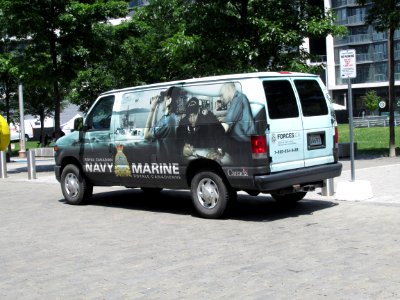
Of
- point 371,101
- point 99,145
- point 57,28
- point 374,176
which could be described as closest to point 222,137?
point 99,145

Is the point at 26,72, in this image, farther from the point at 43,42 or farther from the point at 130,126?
the point at 130,126

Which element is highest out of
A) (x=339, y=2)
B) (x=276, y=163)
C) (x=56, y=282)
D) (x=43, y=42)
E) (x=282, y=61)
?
(x=339, y=2)

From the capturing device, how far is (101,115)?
11.4 meters

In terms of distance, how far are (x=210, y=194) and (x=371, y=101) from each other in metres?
66.5

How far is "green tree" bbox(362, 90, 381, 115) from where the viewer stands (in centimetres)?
7244

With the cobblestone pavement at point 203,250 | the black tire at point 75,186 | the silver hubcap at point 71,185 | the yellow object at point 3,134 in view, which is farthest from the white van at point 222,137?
the yellow object at point 3,134

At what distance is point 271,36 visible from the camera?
16703mm

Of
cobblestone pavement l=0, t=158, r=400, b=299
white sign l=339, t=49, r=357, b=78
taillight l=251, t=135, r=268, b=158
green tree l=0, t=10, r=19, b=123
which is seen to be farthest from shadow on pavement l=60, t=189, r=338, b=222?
green tree l=0, t=10, r=19, b=123

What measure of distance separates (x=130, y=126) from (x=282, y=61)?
8233 mm

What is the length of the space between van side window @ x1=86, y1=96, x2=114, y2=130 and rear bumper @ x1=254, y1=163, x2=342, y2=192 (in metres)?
3.64

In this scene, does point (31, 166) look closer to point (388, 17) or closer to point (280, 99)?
point (280, 99)

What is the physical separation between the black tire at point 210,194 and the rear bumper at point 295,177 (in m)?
0.69

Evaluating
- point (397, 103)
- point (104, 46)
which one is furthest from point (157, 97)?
point (397, 103)

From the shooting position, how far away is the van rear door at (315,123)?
955 centimetres
